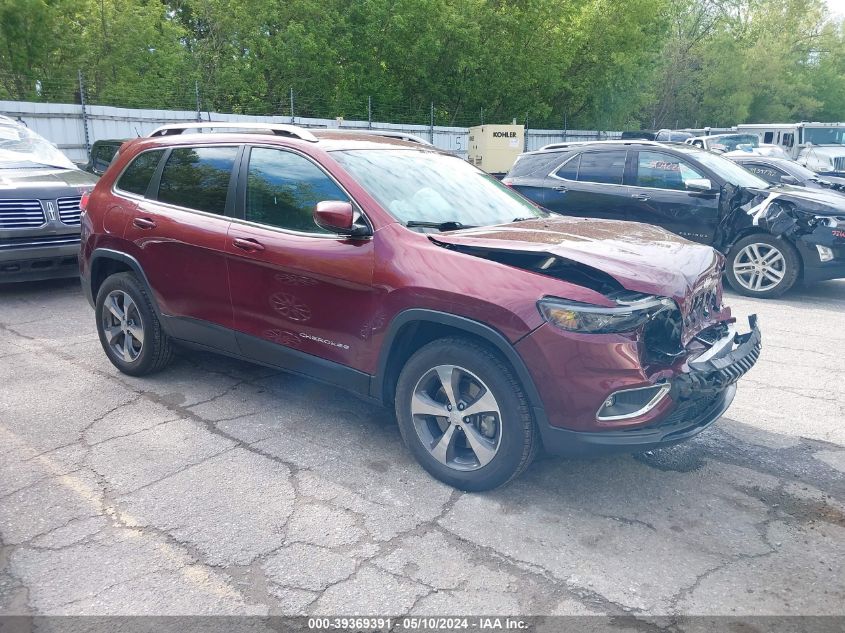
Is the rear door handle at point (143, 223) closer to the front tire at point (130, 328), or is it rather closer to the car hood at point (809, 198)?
the front tire at point (130, 328)

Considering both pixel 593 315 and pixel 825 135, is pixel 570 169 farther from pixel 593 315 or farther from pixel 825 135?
pixel 825 135

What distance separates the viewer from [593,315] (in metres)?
3.02

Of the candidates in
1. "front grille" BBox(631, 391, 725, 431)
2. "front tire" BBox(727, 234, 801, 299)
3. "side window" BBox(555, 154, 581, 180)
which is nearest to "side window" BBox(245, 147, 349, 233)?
"front grille" BBox(631, 391, 725, 431)

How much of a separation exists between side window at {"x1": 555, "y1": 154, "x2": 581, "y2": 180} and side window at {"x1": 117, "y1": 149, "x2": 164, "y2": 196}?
5.46m

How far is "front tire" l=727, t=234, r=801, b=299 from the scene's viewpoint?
7.86 metres

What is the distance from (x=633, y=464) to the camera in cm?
379

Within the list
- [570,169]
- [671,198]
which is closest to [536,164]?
[570,169]

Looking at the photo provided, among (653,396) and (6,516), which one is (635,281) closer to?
(653,396)

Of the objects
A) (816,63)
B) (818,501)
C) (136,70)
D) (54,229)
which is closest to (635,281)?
(818,501)

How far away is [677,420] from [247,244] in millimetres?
2542

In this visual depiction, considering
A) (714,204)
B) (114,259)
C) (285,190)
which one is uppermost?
(285,190)

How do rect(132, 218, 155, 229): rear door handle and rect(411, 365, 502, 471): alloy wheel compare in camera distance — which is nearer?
rect(411, 365, 502, 471): alloy wheel

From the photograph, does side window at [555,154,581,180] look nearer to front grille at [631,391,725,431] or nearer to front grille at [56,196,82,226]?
front grille at [56,196,82,226]

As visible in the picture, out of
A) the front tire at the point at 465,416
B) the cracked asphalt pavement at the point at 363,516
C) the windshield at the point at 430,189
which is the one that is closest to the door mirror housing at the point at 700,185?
the cracked asphalt pavement at the point at 363,516
